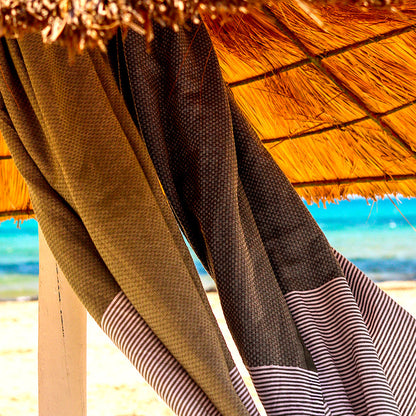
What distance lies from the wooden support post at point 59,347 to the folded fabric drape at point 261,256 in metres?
0.36

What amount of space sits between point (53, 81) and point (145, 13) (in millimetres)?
321

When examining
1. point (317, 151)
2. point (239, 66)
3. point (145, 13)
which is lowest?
point (317, 151)

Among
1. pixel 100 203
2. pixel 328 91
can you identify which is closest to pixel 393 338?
pixel 100 203

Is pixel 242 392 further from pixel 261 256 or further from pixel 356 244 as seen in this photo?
pixel 356 244

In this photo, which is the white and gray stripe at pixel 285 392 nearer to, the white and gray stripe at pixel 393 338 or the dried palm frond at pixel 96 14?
the white and gray stripe at pixel 393 338

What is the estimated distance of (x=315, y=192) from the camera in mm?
1909

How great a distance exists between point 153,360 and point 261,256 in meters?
0.29

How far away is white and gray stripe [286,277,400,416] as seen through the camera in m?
0.93

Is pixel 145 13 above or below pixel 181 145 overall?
above

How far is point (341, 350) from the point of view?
997 mm

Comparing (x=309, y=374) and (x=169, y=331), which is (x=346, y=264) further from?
(x=169, y=331)

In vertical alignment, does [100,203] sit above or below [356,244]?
above

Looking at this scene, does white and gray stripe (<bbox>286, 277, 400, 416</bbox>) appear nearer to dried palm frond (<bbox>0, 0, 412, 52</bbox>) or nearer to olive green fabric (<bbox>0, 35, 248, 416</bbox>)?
olive green fabric (<bbox>0, 35, 248, 416</bbox>)

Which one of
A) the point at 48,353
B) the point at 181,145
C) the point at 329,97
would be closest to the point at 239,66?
the point at 329,97
